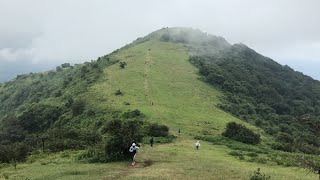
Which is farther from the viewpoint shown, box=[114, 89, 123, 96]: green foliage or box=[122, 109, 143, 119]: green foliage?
box=[114, 89, 123, 96]: green foliage

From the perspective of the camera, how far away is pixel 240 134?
6550 cm

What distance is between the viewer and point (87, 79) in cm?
11925

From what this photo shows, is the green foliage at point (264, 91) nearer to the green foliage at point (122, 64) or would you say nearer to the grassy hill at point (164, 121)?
the grassy hill at point (164, 121)

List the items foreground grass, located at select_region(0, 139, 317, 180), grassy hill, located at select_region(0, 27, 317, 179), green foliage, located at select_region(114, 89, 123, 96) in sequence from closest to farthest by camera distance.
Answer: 1. foreground grass, located at select_region(0, 139, 317, 180)
2. grassy hill, located at select_region(0, 27, 317, 179)
3. green foliage, located at select_region(114, 89, 123, 96)

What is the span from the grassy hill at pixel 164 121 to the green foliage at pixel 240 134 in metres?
1.34

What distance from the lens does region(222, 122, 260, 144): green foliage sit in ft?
213

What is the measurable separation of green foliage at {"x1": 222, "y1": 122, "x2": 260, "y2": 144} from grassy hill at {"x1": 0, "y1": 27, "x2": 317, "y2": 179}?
4.39 ft

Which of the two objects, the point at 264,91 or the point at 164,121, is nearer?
the point at 164,121

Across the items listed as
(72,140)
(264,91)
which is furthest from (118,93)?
(264,91)

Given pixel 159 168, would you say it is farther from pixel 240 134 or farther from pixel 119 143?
pixel 240 134

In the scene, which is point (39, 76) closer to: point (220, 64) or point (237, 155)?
point (220, 64)

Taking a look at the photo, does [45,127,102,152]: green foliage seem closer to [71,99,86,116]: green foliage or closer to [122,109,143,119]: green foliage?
[122,109,143,119]: green foliage

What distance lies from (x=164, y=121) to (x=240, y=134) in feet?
44.8

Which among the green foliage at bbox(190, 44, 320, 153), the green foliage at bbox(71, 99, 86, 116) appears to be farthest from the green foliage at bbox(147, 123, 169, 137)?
the green foliage at bbox(71, 99, 86, 116)
